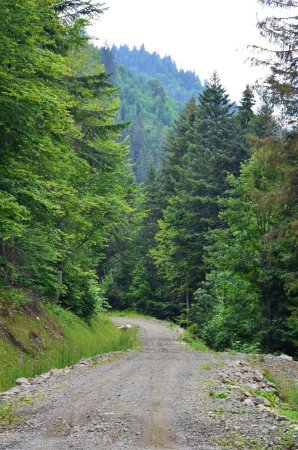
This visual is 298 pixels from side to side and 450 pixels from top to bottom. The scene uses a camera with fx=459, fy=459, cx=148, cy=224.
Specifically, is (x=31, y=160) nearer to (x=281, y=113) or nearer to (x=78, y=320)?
(x=281, y=113)

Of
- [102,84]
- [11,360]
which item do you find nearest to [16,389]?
[11,360]

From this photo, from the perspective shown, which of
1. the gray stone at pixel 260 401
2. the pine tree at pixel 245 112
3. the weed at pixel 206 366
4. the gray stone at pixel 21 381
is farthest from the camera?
the pine tree at pixel 245 112

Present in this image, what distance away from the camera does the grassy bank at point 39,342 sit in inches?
456

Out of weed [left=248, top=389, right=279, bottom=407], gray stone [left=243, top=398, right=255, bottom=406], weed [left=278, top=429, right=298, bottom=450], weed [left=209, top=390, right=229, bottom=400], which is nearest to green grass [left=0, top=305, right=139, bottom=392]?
weed [left=209, top=390, right=229, bottom=400]

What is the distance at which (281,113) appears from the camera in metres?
14.5

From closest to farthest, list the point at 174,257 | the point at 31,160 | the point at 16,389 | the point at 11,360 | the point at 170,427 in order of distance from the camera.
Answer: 1. the point at 170,427
2. the point at 16,389
3. the point at 11,360
4. the point at 31,160
5. the point at 174,257

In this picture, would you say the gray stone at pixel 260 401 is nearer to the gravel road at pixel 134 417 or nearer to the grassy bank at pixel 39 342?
the gravel road at pixel 134 417

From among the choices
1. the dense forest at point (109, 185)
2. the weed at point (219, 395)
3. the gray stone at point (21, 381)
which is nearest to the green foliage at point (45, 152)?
the dense forest at point (109, 185)

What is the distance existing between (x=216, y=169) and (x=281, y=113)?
849 inches

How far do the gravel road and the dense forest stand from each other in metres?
3.85

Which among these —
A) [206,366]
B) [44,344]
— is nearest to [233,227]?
[206,366]

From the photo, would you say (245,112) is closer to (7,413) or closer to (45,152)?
(45,152)

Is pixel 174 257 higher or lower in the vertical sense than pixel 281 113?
lower

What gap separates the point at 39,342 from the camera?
14102mm
